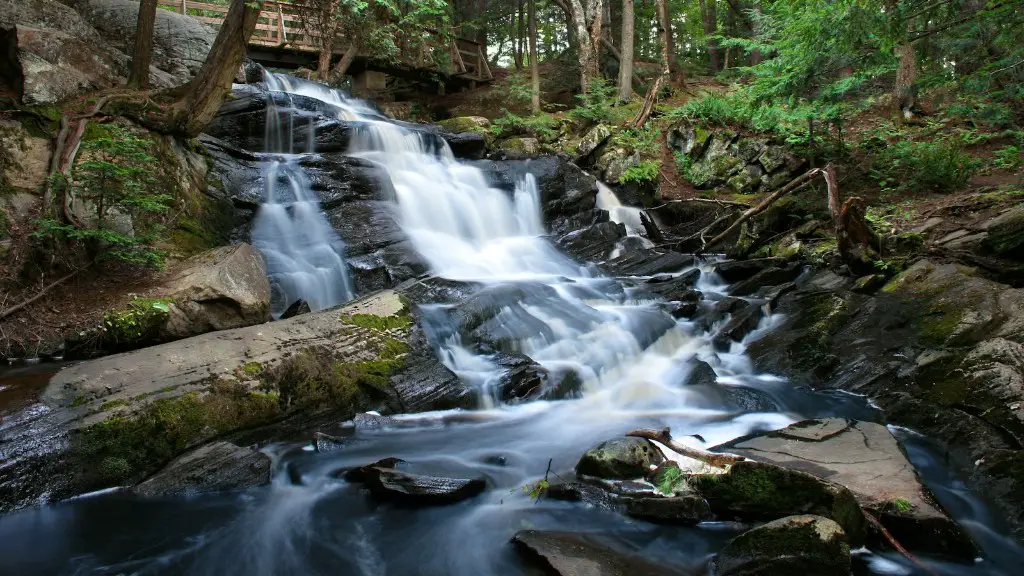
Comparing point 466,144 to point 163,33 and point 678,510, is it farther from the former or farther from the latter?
point 678,510

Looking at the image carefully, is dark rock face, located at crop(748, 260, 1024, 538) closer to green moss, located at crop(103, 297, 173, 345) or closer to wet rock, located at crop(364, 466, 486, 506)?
wet rock, located at crop(364, 466, 486, 506)

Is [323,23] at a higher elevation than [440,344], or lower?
higher

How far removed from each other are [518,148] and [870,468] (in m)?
13.4

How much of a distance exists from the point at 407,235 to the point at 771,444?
7.33m

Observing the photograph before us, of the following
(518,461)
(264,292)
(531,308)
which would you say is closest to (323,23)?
(264,292)

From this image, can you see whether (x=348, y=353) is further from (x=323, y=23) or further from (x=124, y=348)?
(x=323, y=23)

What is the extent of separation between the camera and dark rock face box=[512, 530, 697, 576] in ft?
11.0

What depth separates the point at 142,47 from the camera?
8414mm

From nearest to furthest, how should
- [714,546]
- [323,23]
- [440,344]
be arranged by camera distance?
[714,546], [440,344], [323,23]

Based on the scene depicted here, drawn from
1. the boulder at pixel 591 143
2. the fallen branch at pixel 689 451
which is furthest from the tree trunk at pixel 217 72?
the boulder at pixel 591 143

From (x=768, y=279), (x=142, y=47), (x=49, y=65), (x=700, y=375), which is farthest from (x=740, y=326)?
(x=49, y=65)


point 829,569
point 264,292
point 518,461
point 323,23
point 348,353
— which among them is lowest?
point 518,461

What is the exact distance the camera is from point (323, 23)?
900 cm

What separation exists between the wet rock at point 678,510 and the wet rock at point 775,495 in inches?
2.9
